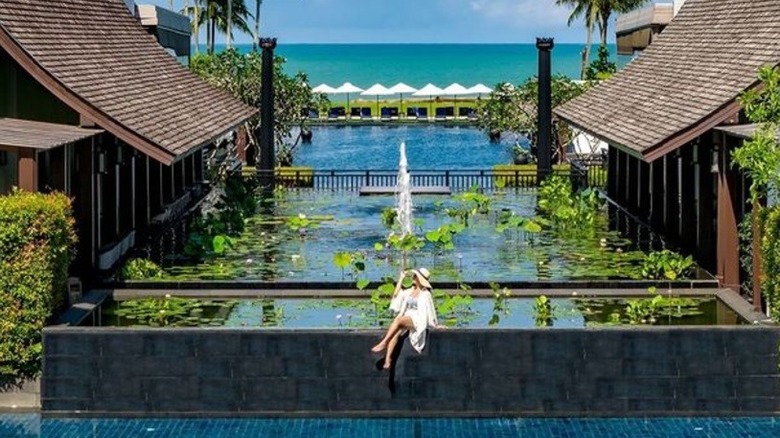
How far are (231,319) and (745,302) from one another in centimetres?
751

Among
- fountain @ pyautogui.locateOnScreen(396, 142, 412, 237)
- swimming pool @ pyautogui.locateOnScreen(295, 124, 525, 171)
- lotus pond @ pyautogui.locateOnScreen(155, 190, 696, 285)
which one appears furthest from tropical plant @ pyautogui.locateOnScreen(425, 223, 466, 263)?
swimming pool @ pyautogui.locateOnScreen(295, 124, 525, 171)

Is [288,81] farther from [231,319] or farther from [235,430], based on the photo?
[235,430]

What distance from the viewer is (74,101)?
24672 mm

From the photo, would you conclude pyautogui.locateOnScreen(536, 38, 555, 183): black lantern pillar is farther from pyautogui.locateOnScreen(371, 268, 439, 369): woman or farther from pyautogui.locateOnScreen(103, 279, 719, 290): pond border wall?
pyautogui.locateOnScreen(371, 268, 439, 369): woman

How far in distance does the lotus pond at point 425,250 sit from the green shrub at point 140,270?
275 mm

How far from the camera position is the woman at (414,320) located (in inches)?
774

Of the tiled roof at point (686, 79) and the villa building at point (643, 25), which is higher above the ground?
the villa building at point (643, 25)

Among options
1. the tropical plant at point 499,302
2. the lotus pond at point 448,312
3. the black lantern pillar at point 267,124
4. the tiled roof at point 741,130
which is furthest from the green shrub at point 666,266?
the black lantern pillar at point 267,124

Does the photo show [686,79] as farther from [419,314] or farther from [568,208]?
[419,314]

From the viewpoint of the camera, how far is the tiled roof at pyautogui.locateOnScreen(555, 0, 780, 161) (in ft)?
84.0

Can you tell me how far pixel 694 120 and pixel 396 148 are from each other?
51050 millimetres

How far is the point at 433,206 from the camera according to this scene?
4000cm

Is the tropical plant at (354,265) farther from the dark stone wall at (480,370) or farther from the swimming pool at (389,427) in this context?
the swimming pool at (389,427)

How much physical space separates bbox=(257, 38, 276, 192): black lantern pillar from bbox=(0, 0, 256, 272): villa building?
31.8 ft
